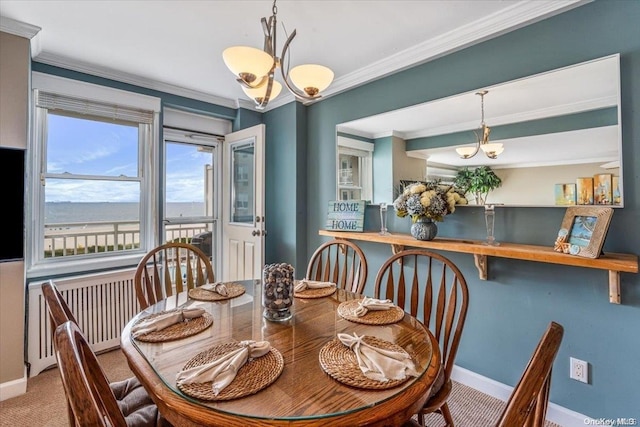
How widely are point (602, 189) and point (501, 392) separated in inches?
55.1

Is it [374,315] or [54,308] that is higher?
[54,308]

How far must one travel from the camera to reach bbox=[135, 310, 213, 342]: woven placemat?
112cm

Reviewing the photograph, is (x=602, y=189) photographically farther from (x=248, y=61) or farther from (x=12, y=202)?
(x=12, y=202)

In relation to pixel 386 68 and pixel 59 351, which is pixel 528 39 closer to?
pixel 386 68

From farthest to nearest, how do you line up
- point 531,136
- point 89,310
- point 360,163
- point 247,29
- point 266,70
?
1. point 360,163
2. point 89,310
3. point 247,29
4. point 531,136
5. point 266,70

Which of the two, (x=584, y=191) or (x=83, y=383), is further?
(x=584, y=191)

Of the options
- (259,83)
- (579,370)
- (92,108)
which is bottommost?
(579,370)

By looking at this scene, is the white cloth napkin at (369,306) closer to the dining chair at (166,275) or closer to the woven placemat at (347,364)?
the woven placemat at (347,364)

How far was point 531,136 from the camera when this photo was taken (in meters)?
1.89

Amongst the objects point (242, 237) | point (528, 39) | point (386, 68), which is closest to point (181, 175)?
point (242, 237)

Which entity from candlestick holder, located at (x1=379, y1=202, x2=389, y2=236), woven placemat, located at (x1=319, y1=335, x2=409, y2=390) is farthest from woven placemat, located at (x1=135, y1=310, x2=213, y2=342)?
candlestick holder, located at (x1=379, y1=202, x2=389, y2=236)

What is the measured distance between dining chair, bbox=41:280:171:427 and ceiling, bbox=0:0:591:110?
5.70ft

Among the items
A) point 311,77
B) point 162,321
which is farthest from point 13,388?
point 311,77

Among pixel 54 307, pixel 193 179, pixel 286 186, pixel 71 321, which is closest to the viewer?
pixel 71 321
